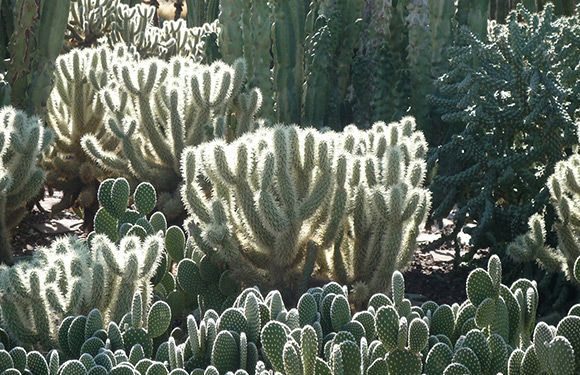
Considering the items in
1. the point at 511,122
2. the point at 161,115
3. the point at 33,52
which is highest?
the point at 33,52

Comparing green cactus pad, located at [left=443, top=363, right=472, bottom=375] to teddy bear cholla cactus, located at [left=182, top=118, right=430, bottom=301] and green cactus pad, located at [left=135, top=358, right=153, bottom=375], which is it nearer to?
green cactus pad, located at [left=135, top=358, right=153, bottom=375]

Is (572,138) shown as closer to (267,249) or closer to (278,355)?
(267,249)

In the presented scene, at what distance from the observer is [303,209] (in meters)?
3.46

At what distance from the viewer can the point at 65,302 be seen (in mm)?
2863

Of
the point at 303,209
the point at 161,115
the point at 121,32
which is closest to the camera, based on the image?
the point at 303,209

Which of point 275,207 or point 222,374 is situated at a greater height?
point 275,207

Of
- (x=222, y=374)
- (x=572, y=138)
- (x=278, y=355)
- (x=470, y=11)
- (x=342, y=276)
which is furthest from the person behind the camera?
(x=470, y=11)

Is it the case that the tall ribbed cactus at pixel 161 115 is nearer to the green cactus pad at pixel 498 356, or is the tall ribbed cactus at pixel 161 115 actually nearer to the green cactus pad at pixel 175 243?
the green cactus pad at pixel 175 243

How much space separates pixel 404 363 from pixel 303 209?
122 centimetres

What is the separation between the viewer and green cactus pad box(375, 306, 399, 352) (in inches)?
92.3

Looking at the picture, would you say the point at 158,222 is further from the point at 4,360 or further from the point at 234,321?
the point at 4,360

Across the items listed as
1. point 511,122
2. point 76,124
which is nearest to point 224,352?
point 511,122

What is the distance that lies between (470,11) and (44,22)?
2988 mm

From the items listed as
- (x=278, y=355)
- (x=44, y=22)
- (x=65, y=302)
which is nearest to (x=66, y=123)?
(x=44, y=22)
